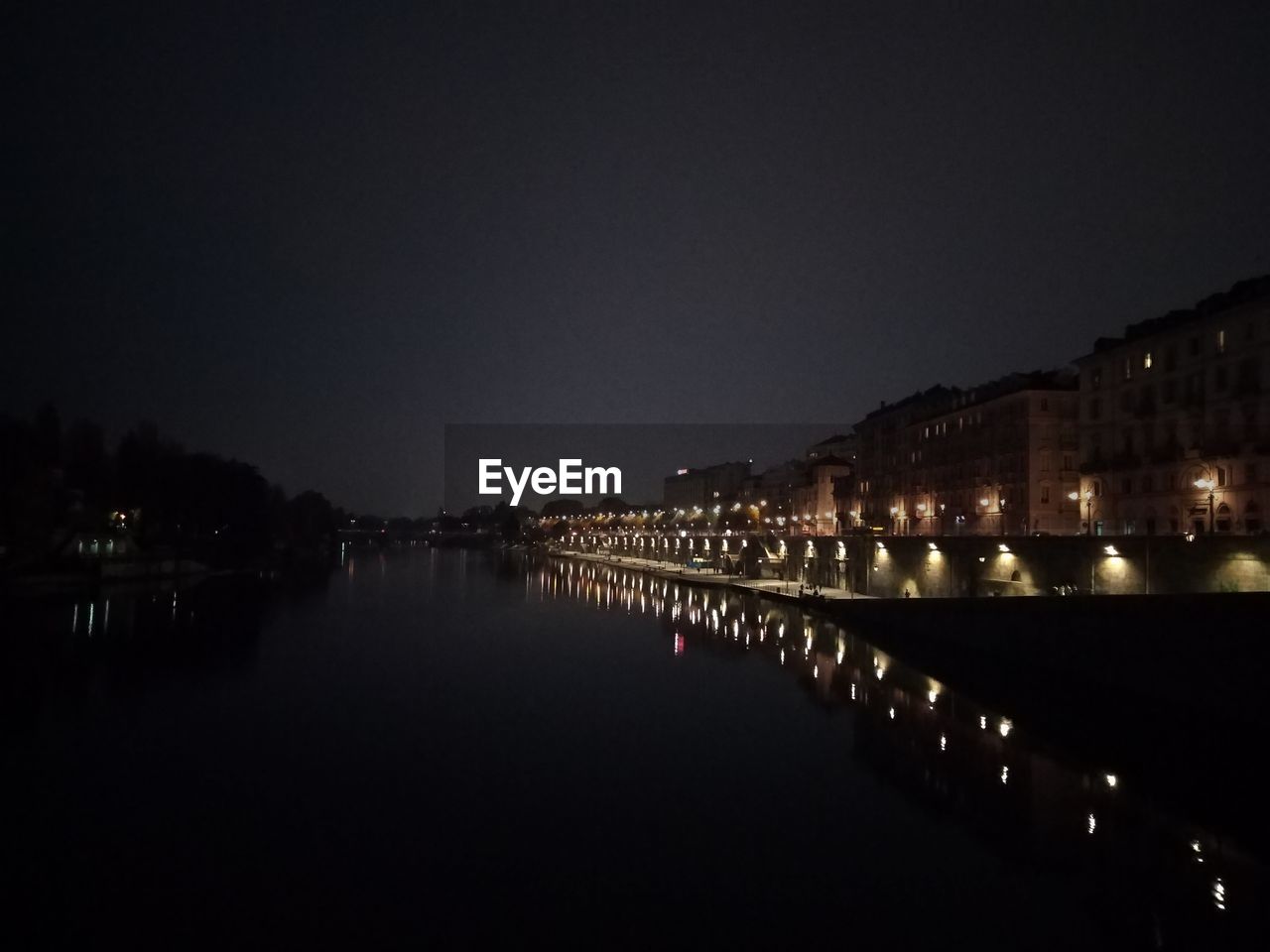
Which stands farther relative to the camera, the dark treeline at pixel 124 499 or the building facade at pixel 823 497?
the building facade at pixel 823 497

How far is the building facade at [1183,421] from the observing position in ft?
92.3

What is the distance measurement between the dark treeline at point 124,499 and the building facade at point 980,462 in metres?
40.9

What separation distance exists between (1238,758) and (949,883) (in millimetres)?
6892

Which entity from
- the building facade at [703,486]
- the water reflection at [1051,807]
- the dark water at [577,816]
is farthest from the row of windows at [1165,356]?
the building facade at [703,486]

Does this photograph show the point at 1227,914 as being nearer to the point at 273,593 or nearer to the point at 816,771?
the point at 816,771

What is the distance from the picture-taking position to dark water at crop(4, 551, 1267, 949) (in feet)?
28.6

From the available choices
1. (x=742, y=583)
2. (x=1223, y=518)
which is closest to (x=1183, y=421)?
(x=1223, y=518)

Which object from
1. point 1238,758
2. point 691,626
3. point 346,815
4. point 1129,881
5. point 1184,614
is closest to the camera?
point 1129,881

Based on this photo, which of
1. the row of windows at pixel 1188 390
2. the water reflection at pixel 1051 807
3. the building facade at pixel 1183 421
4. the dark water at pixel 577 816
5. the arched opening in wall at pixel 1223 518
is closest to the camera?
the dark water at pixel 577 816

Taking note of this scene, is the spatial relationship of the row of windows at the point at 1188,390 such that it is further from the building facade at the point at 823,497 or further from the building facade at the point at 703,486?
the building facade at the point at 703,486

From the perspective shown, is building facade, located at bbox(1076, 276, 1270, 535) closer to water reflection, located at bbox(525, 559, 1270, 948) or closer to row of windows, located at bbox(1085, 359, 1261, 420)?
row of windows, located at bbox(1085, 359, 1261, 420)

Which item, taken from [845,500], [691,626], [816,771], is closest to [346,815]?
[816,771]

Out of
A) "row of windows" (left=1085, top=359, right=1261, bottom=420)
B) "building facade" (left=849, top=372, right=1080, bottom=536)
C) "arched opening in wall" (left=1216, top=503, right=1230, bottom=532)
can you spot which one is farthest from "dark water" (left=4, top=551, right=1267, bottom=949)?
"building facade" (left=849, top=372, right=1080, bottom=536)

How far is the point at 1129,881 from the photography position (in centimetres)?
956
